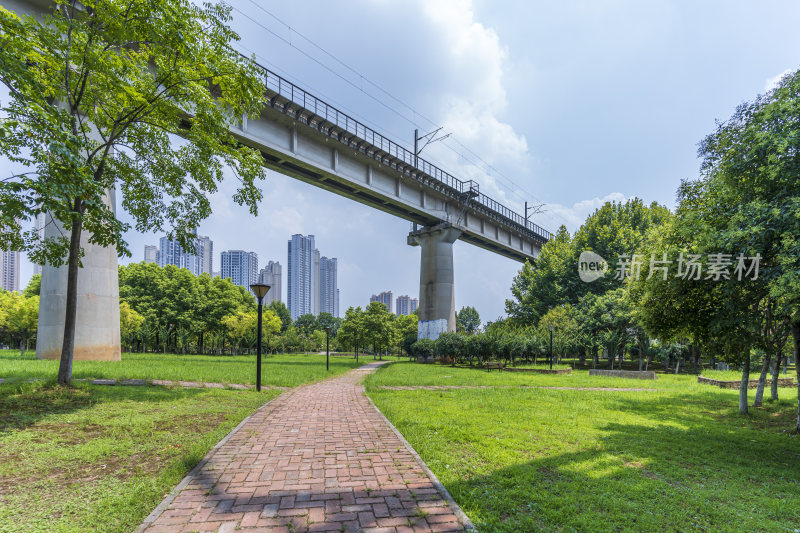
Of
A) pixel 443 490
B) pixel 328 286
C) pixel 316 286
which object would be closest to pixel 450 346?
pixel 443 490

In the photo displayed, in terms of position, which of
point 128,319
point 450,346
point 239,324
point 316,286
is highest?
point 316,286

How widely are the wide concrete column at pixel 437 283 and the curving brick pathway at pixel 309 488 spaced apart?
29.0m

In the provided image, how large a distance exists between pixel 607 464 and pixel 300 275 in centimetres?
14545

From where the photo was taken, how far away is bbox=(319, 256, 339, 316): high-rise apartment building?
506ft

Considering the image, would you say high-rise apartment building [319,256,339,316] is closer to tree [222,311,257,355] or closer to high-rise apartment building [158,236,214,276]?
high-rise apartment building [158,236,214,276]

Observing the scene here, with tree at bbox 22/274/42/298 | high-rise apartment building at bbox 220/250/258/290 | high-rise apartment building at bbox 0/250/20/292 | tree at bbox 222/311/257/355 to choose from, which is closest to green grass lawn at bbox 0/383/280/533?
tree at bbox 222/311/257/355

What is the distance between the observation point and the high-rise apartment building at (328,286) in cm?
15438

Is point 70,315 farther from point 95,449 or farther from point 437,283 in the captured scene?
point 437,283

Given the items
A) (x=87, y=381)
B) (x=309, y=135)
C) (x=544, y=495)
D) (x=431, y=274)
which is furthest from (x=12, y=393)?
(x=431, y=274)

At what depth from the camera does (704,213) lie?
7.57 m

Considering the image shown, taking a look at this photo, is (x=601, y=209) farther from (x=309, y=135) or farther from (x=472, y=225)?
(x=309, y=135)

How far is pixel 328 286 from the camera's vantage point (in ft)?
516

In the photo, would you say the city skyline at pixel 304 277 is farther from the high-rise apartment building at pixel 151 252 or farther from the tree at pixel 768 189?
the tree at pixel 768 189

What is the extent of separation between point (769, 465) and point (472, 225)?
32.8 meters
